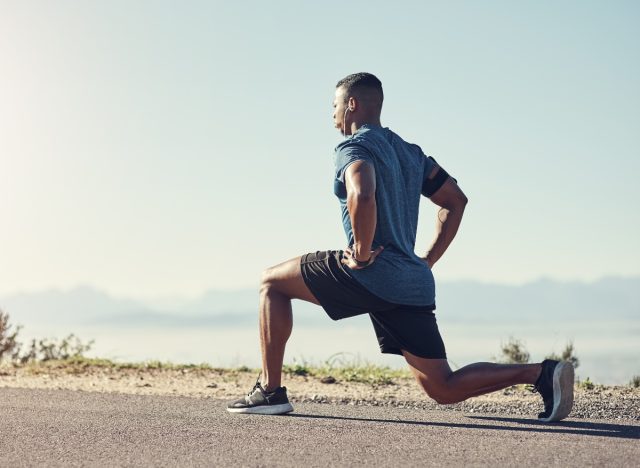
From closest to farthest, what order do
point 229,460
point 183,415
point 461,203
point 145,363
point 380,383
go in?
point 229,460 < point 183,415 < point 461,203 < point 380,383 < point 145,363

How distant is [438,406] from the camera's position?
22.0 feet

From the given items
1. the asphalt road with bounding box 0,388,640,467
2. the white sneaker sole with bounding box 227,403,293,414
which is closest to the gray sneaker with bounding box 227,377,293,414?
the white sneaker sole with bounding box 227,403,293,414

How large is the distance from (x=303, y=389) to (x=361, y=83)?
300cm

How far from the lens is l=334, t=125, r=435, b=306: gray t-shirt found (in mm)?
5781

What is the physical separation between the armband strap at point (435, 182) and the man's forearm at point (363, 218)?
3.20 ft

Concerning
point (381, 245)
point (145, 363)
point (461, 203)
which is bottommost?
point (145, 363)

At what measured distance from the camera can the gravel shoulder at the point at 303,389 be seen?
255 inches

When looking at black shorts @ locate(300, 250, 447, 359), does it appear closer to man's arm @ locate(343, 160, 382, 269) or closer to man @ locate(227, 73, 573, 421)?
man @ locate(227, 73, 573, 421)

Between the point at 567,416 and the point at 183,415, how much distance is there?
2567mm

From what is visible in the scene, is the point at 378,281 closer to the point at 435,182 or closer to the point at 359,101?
the point at 435,182

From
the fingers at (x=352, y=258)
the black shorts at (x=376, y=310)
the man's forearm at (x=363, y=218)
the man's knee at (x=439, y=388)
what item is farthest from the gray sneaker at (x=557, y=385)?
the man's forearm at (x=363, y=218)

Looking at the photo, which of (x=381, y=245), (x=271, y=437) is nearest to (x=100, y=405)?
(x=271, y=437)

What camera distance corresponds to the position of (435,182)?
6453 mm

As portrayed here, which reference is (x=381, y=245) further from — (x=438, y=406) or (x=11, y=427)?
(x=11, y=427)
